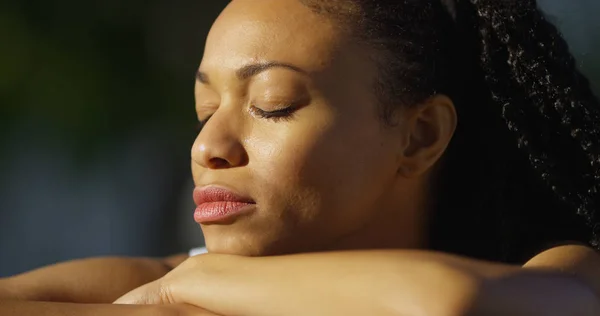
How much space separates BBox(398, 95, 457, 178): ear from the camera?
2.52 metres

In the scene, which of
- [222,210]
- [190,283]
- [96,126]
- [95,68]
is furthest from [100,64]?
[190,283]

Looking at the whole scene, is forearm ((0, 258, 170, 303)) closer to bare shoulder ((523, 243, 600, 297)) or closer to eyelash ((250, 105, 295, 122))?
eyelash ((250, 105, 295, 122))

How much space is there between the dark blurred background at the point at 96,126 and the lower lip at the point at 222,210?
4410 mm

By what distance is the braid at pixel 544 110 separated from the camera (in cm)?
261

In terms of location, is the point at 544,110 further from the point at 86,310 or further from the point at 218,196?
the point at 86,310

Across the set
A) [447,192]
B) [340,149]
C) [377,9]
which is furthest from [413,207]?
[377,9]

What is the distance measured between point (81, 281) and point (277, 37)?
89cm

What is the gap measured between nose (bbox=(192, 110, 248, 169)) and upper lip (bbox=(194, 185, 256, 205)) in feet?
0.17

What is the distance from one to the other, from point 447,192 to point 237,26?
2.28 feet

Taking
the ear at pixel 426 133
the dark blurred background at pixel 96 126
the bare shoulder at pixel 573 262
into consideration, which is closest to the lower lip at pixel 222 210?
the ear at pixel 426 133

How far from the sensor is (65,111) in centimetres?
718

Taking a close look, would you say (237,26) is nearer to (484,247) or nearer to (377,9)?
(377,9)

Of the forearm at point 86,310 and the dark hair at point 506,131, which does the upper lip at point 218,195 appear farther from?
the dark hair at point 506,131

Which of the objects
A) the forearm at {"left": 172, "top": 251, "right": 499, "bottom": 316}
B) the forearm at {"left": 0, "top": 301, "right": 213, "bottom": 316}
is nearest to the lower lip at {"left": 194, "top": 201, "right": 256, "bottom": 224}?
the forearm at {"left": 172, "top": 251, "right": 499, "bottom": 316}
